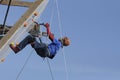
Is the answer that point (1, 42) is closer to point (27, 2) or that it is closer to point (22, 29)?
point (22, 29)

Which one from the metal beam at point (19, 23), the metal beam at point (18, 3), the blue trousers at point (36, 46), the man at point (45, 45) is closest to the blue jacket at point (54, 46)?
the man at point (45, 45)

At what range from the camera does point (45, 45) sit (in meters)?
13.8

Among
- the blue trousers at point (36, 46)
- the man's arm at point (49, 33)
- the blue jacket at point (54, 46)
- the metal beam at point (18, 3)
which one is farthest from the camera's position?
the metal beam at point (18, 3)

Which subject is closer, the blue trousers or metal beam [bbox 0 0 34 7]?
→ the blue trousers

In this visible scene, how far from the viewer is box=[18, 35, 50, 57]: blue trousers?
13.4 m

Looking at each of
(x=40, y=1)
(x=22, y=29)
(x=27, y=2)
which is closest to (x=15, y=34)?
(x=22, y=29)

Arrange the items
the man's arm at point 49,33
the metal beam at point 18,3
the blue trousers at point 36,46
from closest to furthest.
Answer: the man's arm at point 49,33 → the blue trousers at point 36,46 → the metal beam at point 18,3

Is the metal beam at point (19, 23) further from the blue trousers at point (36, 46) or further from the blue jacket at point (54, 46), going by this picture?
the blue jacket at point (54, 46)

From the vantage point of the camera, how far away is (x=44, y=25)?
42.8 ft

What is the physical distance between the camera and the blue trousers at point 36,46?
1341cm

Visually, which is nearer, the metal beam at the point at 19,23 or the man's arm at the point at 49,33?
the man's arm at the point at 49,33

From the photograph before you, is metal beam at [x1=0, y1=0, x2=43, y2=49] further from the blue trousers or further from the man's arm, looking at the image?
the man's arm

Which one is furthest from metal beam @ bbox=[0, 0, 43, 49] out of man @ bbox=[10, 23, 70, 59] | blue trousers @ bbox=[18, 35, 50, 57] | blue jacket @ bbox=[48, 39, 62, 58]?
blue jacket @ bbox=[48, 39, 62, 58]

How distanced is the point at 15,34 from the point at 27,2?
1.99 m
